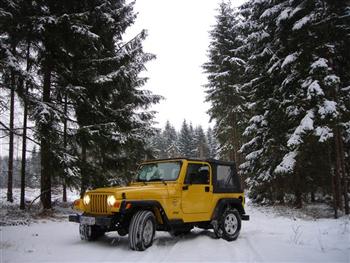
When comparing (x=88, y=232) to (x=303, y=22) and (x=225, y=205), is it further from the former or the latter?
(x=303, y=22)

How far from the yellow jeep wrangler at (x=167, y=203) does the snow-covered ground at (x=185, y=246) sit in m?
0.38

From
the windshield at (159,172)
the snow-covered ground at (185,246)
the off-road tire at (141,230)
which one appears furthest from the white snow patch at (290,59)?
the off-road tire at (141,230)

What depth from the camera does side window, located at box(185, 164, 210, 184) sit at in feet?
27.9

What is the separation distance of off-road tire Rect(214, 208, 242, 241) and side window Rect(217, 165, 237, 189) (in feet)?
2.25

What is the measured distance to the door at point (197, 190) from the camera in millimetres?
8344

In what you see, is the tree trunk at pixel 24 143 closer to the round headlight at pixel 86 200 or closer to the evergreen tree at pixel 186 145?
the round headlight at pixel 86 200

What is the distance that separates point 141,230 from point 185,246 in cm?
133

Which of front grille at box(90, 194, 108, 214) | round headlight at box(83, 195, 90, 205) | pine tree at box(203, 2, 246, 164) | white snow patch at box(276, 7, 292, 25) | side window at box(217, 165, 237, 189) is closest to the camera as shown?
front grille at box(90, 194, 108, 214)

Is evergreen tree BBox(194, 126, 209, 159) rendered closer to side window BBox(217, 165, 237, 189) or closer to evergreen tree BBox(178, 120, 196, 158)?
evergreen tree BBox(178, 120, 196, 158)

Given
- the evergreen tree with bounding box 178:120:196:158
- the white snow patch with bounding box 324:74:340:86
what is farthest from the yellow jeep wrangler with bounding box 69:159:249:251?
the evergreen tree with bounding box 178:120:196:158

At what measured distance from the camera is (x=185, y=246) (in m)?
7.92

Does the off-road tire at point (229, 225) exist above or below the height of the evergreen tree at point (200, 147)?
below

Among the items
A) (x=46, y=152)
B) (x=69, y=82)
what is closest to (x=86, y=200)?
(x=46, y=152)

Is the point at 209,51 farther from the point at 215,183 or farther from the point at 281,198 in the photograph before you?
the point at 215,183
